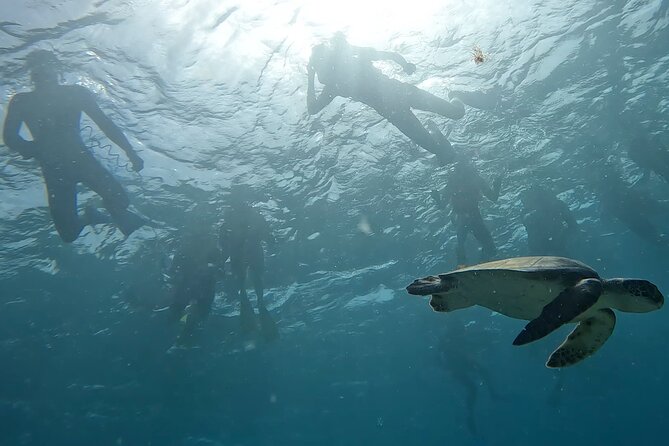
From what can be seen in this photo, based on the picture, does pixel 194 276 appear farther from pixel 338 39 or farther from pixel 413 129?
pixel 338 39

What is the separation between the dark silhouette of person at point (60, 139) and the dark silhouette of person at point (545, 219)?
17.2 metres

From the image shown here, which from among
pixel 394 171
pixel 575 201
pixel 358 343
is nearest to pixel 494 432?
pixel 358 343

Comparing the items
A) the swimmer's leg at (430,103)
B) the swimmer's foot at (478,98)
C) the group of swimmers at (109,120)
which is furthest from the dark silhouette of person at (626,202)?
the swimmer's leg at (430,103)

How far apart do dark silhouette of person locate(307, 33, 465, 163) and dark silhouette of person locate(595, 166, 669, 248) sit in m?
13.4

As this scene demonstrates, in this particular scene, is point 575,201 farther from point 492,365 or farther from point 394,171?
point 492,365

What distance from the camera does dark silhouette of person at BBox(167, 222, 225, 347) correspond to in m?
13.2

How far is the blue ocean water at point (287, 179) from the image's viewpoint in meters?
10.0

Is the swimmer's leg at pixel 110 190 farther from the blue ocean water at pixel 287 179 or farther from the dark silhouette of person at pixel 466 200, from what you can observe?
the dark silhouette of person at pixel 466 200

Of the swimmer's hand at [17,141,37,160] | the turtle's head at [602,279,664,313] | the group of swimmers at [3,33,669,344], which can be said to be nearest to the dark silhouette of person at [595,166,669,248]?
the group of swimmers at [3,33,669,344]

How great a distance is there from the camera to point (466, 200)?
14672 millimetres

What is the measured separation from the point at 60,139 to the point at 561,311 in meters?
11.0

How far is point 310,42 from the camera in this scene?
10.6 m

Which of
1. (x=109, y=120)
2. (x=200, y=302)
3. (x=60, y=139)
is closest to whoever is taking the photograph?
(x=60, y=139)

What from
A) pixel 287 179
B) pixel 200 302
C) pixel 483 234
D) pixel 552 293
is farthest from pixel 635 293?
pixel 200 302
